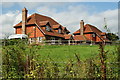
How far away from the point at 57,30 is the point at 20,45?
23527mm

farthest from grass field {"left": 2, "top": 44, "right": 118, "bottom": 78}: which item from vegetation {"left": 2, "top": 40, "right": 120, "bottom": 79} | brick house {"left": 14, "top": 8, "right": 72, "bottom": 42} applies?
brick house {"left": 14, "top": 8, "right": 72, "bottom": 42}

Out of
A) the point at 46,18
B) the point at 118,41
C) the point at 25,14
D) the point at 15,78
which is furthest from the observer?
the point at 46,18

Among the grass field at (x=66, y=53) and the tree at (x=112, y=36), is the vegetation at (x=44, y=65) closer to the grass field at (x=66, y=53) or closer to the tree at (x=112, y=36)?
the tree at (x=112, y=36)

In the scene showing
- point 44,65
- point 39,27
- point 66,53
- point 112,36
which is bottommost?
point 66,53

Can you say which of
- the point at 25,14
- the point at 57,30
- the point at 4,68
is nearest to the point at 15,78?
the point at 4,68

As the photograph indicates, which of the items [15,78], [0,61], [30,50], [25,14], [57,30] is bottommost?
[15,78]

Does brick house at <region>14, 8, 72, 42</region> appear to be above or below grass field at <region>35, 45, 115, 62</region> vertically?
above

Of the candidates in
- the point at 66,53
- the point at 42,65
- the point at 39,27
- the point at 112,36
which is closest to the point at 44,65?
the point at 42,65

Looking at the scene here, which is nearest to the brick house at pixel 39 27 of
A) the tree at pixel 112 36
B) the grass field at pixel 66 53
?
the grass field at pixel 66 53

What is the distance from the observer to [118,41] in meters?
2.59

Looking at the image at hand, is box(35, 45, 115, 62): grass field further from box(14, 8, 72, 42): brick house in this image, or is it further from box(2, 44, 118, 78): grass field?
box(14, 8, 72, 42): brick house

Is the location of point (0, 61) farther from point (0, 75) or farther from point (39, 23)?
point (39, 23)

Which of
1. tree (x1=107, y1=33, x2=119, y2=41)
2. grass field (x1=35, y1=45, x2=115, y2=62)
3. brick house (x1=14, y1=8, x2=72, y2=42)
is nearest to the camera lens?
tree (x1=107, y1=33, x2=119, y2=41)

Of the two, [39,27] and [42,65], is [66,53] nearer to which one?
[42,65]
